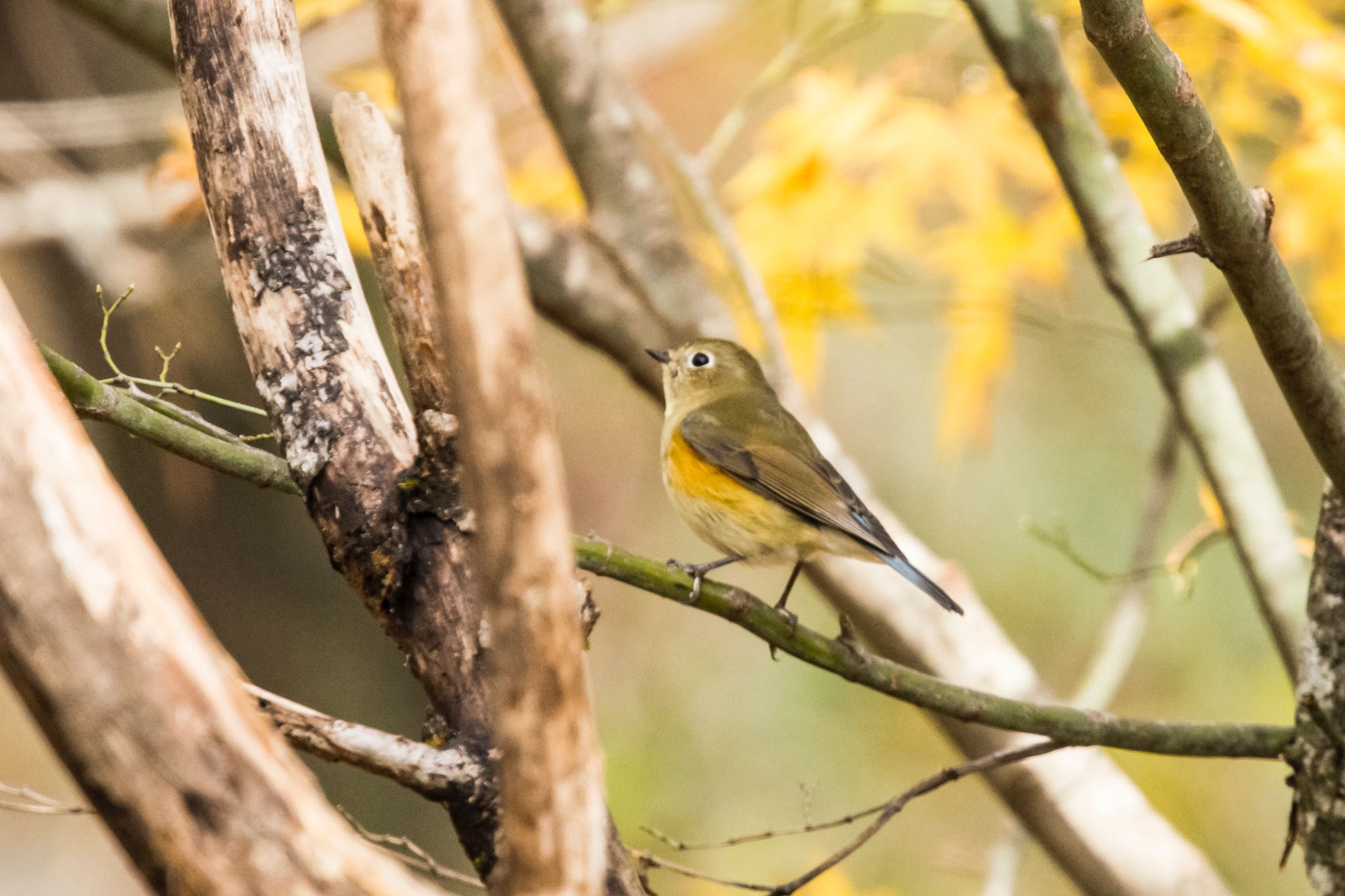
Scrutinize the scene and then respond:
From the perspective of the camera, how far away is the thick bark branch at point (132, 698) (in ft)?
3.07

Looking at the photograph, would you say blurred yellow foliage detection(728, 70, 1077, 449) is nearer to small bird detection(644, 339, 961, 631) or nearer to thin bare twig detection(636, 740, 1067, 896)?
small bird detection(644, 339, 961, 631)

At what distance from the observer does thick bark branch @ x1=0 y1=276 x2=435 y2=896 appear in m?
0.93

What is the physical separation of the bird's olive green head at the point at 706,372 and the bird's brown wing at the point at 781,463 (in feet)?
0.18

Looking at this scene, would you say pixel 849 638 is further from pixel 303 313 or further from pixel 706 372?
pixel 706 372

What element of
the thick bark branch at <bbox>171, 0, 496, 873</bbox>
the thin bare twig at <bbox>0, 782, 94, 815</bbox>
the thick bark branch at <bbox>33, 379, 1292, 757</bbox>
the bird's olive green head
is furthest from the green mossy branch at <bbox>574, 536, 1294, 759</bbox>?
the bird's olive green head

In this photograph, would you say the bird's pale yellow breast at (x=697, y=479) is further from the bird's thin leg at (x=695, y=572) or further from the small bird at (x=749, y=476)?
the bird's thin leg at (x=695, y=572)

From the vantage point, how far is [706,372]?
2.90 meters

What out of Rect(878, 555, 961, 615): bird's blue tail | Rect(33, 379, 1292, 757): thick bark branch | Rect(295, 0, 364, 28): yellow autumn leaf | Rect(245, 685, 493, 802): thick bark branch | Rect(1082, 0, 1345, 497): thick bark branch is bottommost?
Rect(245, 685, 493, 802): thick bark branch

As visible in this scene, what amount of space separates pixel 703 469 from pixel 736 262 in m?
0.50

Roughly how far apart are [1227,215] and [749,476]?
1.42 m

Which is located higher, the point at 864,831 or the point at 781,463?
the point at 781,463

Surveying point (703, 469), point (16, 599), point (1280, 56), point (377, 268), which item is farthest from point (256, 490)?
point (1280, 56)

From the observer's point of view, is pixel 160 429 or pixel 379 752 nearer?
pixel 379 752

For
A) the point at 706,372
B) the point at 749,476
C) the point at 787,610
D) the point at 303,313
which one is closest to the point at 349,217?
the point at 706,372
